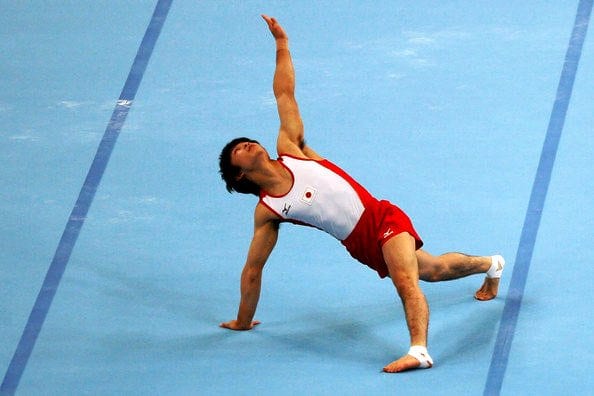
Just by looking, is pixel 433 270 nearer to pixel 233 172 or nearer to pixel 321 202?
pixel 321 202

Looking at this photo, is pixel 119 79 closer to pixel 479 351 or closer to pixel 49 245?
pixel 49 245

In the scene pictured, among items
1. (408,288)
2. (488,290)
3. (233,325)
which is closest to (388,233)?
(408,288)

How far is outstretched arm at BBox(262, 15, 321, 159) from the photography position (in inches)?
333

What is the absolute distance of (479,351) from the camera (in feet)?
26.5

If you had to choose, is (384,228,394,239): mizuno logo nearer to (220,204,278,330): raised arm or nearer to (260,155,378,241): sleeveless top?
(260,155,378,241): sleeveless top

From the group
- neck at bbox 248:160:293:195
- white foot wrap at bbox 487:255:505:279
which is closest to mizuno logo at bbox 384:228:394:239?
neck at bbox 248:160:293:195

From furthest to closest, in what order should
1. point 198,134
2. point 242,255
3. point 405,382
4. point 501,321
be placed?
point 198,134 < point 242,255 < point 501,321 < point 405,382

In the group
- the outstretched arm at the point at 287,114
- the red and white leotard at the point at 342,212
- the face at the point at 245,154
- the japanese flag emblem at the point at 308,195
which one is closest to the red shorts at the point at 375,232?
the red and white leotard at the point at 342,212

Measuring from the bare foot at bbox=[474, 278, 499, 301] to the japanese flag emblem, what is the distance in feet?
3.86

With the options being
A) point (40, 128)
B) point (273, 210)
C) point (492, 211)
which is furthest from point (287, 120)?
point (40, 128)

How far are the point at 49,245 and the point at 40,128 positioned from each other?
147cm

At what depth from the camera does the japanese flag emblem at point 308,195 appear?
8172 mm

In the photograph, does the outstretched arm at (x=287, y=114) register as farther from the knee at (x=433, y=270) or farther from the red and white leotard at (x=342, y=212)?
the knee at (x=433, y=270)

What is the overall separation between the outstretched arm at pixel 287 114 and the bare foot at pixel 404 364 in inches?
53.1
